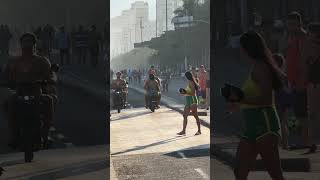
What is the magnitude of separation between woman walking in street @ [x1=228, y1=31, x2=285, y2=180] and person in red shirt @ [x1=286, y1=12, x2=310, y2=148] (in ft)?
2.11

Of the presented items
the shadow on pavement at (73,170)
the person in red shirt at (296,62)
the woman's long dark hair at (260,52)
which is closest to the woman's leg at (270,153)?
the woman's long dark hair at (260,52)

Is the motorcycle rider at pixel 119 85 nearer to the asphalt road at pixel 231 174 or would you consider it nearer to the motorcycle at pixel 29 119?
the asphalt road at pixel 231 174

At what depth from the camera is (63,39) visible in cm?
494

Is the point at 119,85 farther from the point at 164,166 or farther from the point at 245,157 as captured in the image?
the point at 245,157

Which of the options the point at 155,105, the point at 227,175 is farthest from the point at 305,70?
the point at 155,105

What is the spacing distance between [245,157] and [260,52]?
889mm

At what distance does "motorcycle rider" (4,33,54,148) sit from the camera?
15.5ft

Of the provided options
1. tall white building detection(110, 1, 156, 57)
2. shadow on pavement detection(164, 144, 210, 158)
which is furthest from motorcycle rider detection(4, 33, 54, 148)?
shadow on pavement detection(164, 144, 210, 158)

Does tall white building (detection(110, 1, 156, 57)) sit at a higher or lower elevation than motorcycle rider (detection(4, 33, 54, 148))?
higher

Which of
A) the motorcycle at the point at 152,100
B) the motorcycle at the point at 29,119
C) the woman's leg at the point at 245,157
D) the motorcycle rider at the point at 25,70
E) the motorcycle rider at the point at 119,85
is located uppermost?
the motorcycle rider at the point at 25,70

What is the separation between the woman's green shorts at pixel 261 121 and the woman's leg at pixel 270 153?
48 millimetres

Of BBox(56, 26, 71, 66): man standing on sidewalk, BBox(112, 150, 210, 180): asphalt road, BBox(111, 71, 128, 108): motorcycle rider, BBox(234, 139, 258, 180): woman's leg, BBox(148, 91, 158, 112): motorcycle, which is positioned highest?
BBox(56, 26, 71, 66): man standing on sidewalk

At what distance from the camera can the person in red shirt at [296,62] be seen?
505 centimetres

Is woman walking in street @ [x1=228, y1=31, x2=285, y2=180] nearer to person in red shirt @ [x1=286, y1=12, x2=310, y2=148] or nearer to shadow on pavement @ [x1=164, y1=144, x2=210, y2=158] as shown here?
person in red shirt @ [x1=286, y1=12, x2=310, y2=148]
